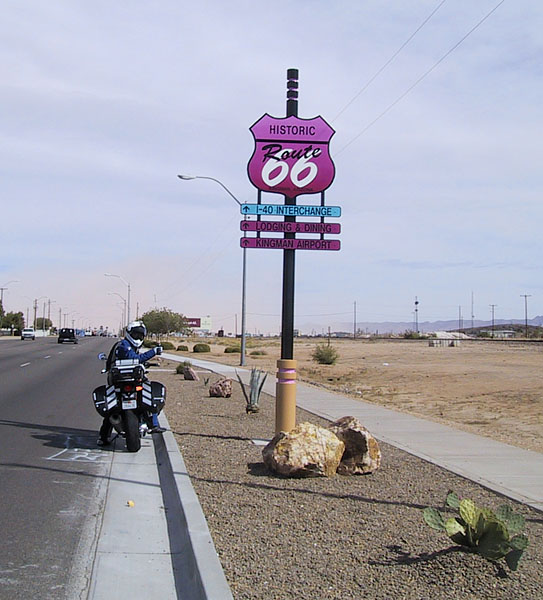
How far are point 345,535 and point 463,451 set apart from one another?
5256 mm

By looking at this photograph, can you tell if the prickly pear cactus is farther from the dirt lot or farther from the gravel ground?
the dirt lot

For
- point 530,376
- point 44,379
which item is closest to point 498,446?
point 44,379

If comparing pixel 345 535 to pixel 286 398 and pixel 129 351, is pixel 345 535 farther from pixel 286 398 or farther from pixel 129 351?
pixel 129 351

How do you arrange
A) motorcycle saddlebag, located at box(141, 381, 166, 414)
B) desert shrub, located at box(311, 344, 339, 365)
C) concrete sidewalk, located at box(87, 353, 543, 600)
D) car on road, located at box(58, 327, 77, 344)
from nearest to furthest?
concrete sidewalk, located at box(87, 353, 543, 600) < motorcycle saddlebag, located at box(141, 381, 166, 414) < desert shrub, located at box(311, 344, 339, 365) < car on road, located at box(58, 327, 77, 344)

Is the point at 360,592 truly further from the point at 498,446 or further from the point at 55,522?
the point at 498,446

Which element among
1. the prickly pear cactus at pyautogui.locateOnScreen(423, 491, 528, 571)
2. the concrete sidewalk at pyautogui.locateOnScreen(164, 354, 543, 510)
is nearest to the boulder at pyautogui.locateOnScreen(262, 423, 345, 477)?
the concrete sidewalk at pyautogui.locateOnScreen(164, 354, 543, 510)

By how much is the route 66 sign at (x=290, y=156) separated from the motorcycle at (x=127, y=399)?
3.40m

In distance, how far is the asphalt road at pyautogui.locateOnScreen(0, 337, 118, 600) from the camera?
19.0 feet

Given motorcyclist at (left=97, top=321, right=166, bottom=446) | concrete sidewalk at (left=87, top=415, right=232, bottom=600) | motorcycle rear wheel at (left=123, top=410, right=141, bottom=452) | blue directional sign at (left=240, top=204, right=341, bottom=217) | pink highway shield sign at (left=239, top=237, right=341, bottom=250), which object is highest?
blue directional sign at (left=240, top=204, right=341, bottom=217)

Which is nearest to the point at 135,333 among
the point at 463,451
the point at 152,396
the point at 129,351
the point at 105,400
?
the point at 129,351

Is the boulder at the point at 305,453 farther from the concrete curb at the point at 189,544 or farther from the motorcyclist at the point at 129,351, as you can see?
the motorcyclist at the point at 129,351

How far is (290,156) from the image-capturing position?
38.5 ft

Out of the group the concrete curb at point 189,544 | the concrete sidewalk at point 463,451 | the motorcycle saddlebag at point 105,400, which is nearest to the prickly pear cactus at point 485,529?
the concrete curb at point 189,544

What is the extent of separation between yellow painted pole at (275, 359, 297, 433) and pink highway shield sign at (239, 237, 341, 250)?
1738mm
